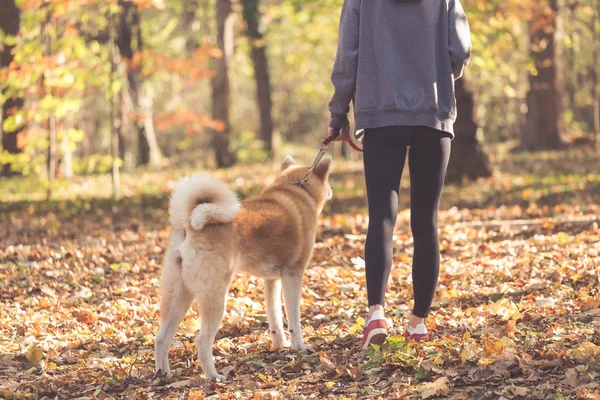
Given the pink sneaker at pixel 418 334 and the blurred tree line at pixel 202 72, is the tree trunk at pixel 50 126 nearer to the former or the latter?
the blurred tree line at pixel 202 72

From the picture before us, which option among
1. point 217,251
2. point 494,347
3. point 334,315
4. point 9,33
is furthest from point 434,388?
point 9,33

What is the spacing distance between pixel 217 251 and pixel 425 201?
1272 millimetres

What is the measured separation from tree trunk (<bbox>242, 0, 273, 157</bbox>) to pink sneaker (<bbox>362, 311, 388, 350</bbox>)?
62.2 feet

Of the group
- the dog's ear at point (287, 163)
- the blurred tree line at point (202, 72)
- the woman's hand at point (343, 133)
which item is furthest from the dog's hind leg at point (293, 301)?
the blurred tree line at point (202, 72)

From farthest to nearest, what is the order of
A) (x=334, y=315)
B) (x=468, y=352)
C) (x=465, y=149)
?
(x=465, y=149) < (x=334, y=315) < (x=468, y=352)

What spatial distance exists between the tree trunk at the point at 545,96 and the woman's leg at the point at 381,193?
611 inches

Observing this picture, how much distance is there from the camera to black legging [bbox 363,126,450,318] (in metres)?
4.38

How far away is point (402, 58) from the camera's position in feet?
14.3

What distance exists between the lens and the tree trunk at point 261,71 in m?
23.1

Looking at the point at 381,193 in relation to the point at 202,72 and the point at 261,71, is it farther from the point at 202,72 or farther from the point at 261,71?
the point at 261,71

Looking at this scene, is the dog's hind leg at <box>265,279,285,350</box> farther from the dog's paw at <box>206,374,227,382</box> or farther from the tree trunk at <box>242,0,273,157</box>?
the tree trunk at <box>242,0,273,157</box>

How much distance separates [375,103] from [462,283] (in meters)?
2.86

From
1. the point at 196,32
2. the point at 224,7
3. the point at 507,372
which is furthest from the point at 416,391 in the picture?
the point at 196,32

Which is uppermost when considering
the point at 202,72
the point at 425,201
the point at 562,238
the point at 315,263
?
the point at 202,72
